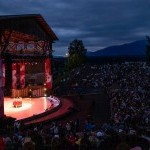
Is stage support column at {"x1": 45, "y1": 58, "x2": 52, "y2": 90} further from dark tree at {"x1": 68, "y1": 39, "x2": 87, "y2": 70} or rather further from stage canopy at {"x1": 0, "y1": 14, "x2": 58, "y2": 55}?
dark tree at {"x1": 68, "y1": 39, "x2": 87, "y2": 70}

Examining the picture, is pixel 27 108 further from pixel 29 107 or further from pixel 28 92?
pixel 28 92

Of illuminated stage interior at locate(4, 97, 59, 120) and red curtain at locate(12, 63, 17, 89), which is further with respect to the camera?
red curtain at locate(12, 63, 17, 89)

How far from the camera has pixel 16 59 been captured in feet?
98.1

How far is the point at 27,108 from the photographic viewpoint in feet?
92.6

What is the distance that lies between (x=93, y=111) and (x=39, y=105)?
4104 mm

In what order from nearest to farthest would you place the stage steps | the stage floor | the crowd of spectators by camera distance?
the crowd of spectators, the stage floor, the stage steps

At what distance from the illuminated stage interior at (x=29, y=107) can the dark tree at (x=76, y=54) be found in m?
43.4

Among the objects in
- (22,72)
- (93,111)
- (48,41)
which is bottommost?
(93,111)

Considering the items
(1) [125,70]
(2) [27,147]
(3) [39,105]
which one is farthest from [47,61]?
(2) [27,147]

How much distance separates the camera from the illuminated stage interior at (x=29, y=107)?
83.7ft

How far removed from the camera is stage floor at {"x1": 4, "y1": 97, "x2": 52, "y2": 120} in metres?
25.5

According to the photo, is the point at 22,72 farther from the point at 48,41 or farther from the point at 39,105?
the point at 39,105

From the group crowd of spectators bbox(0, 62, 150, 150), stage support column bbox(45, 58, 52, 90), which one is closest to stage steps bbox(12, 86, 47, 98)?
stage support column bbox(45, 58, 52, 90)

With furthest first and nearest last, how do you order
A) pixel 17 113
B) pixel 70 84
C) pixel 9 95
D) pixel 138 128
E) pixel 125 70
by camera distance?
1. pixel 125 70
2. pixel 70 84
3. pixel 9 95
4. pixel 17 113
5. pixel 138 128
